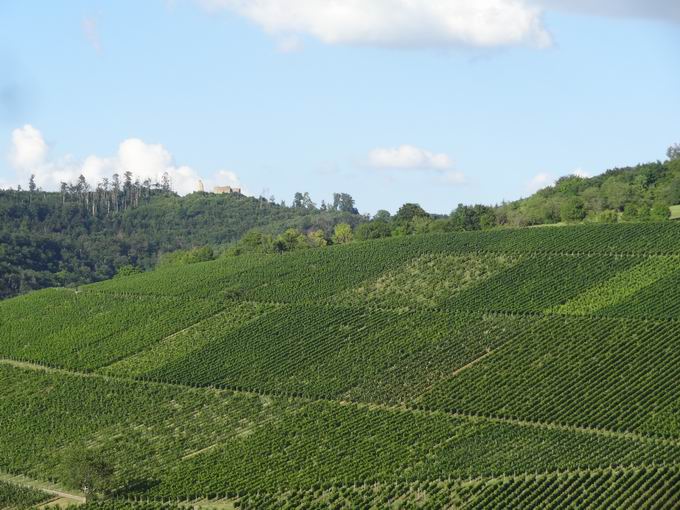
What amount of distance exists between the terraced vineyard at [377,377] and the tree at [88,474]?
4.06ft

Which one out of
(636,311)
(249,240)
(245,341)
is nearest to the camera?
(636,311)

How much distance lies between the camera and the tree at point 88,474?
6938 centimetres

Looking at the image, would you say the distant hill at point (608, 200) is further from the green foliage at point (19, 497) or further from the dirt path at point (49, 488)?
the green foliage at point (19, 497)

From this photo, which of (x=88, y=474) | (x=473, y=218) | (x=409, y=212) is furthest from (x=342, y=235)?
(x=88, y=474)

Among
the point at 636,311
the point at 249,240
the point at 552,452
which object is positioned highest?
the point at 249,240

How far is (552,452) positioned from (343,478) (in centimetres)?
1261

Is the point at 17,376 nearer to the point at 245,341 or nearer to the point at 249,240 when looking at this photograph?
the point at 245,341

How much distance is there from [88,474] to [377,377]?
23987 millimetres

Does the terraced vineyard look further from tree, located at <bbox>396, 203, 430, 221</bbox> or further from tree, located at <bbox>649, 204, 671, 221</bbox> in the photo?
tree, located at <bbox>396, 203, 430, 221</bbox>

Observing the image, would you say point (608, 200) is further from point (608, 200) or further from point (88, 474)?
point (88, 474)

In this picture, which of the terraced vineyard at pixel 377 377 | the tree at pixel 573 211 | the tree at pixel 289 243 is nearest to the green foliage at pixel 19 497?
the terraced vineyard at pixel 377 377

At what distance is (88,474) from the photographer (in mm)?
69438

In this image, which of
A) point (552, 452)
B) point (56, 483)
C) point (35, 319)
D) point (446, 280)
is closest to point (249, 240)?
point (35, 319)

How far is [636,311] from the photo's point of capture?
8775 cm
